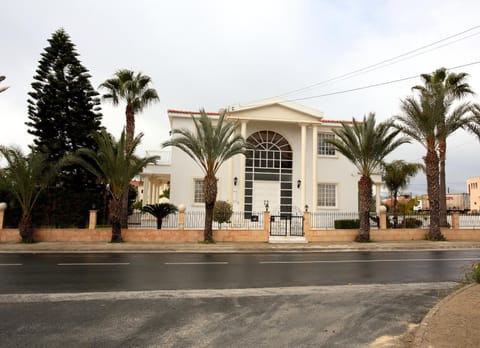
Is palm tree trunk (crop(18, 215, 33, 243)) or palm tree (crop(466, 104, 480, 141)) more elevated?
palm tree (crop(466, 104, 480, 141))

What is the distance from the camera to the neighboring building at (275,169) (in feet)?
77.2

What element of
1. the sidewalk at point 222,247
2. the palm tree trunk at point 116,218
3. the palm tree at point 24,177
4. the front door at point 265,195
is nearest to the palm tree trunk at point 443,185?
the sidewalk at point 222,247

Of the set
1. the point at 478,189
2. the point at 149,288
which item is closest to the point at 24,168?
the point at 149,288

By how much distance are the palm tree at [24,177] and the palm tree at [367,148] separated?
15182 millimetres

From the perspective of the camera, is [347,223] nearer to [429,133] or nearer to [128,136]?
[429,133]

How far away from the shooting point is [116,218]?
16688 millimetres

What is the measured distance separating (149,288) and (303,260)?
257 inches

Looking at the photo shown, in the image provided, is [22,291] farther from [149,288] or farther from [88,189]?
[88,189]

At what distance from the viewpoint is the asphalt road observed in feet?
26.1

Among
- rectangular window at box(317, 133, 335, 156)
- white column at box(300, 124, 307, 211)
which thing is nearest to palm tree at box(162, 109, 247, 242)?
white column at box(300, 124, 307, 211)

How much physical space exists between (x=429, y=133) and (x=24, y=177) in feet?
69.2

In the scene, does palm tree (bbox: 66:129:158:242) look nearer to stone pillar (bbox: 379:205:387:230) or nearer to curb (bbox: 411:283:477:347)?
stone pillar (bbox: 379:205:387:230)

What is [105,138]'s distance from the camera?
16.7m

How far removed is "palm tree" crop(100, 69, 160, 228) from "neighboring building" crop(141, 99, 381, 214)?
4670mm
